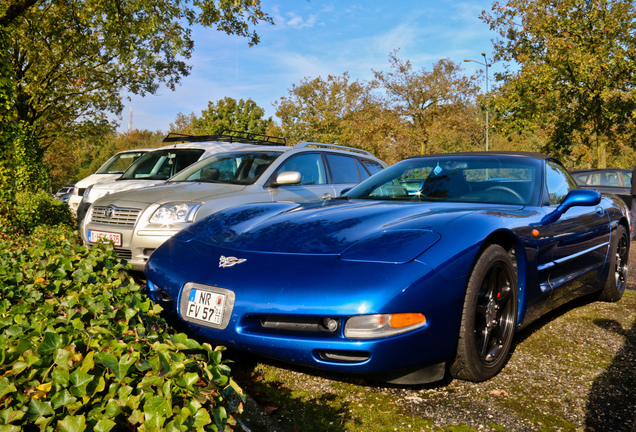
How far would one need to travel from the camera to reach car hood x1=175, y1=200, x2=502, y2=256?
105 inches

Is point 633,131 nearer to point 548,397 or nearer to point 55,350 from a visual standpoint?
point 548,397

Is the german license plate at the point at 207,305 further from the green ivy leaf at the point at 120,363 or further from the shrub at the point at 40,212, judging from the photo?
the shrub at the point at 40,212

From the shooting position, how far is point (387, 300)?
2312mm

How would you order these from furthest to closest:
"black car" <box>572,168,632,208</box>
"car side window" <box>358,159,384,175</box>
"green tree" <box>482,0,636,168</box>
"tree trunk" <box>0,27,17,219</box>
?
"green tree" <box>482,0,636,168</box>, "black car" <box>572,168,632,208</box>, "car side window" <box>358,159,384,175</box>, "tree trunk" <box>0,27,17,219</box>

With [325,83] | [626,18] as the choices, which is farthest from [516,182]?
[325,83]

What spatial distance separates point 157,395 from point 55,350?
0.36 meters

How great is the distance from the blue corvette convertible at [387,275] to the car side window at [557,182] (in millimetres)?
65

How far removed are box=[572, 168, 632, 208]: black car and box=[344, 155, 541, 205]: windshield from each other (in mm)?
10231

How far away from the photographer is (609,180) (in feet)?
43.7

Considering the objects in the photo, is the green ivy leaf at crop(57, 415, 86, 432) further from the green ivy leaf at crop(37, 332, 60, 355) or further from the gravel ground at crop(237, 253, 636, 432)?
the gravel ground at crop(237, 253, 636, 432)

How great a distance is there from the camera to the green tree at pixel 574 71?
20.8 metres

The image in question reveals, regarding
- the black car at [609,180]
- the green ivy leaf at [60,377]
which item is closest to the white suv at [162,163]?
the green ivy leaf at [60,377]

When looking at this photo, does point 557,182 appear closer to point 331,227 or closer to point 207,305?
point 331,227

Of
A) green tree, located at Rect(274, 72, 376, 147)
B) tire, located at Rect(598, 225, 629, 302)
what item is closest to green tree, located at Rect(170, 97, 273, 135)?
green tree, located at Rect(274, 72, 376, 147)
